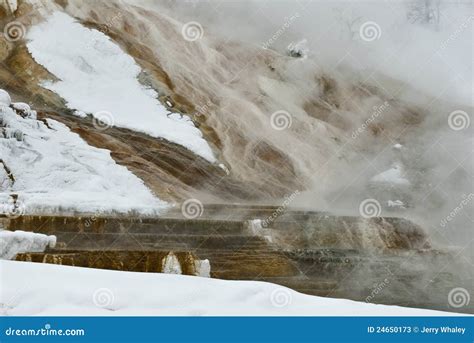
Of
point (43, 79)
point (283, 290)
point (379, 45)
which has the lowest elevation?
point (283, 290)

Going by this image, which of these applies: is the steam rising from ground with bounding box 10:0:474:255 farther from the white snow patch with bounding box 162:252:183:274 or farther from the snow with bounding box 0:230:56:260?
the snow with bounding box 0:230:56:260

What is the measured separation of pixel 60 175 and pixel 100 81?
16.7 feet

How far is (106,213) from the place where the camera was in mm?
11711

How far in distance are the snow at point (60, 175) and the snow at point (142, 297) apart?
3790 millimetres

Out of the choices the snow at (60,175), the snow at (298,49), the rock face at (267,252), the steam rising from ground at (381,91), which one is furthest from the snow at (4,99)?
the snow at (298,49)

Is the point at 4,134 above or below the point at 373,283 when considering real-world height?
above

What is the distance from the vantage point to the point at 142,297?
753 cm

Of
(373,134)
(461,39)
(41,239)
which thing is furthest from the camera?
(461,39)

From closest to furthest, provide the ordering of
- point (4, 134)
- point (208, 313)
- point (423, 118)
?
1. point (208, 313)
2. point (4, 134)
3. point (423, 118)

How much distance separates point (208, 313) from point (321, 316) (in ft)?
4.26

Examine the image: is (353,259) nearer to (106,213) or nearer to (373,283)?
(373,283)

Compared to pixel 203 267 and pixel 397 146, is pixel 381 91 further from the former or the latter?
pixel 203 267

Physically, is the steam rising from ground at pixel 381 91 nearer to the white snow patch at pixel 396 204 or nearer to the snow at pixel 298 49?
the white snow patch at pixel 396 204

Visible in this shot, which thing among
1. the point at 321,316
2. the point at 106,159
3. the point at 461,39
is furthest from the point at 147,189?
the point at 461,39
